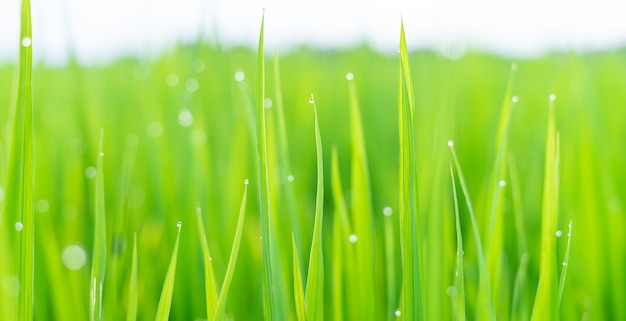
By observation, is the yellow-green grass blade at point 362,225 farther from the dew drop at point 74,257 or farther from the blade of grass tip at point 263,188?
the dew drop at point 74,257

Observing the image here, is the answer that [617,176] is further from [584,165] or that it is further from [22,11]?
[22,11]

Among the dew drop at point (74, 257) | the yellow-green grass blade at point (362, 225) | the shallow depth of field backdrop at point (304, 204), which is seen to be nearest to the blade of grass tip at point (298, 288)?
the shallow depth of field backdrop at point (304, 204)

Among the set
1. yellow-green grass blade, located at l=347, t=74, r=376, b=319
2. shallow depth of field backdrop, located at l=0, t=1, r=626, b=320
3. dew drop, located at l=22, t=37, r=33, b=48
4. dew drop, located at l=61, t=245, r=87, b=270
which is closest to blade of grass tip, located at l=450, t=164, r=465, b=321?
shallow depth of field backdrop, located at l=0, t=1, r=626, b=320

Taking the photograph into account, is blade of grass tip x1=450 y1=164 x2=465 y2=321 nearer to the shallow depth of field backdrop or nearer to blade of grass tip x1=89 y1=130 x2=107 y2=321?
the shallow depth of field backdrop

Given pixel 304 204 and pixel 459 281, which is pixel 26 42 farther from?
pixel 304 204

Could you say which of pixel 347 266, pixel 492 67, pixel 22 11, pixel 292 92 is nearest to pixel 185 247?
pixel 347 266

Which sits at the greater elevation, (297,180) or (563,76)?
(563,76)

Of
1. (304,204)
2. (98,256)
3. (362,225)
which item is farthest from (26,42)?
(304,204)
